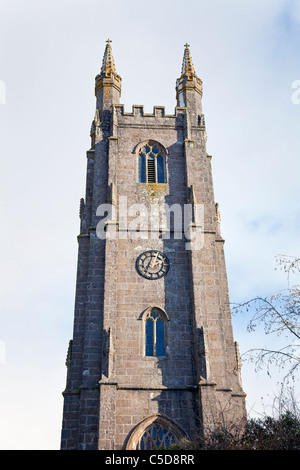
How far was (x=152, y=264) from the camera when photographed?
24609 mm

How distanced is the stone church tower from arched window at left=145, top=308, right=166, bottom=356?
43 mm

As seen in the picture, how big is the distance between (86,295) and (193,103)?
13.4 metres

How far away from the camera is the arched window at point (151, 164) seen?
27.5 meters

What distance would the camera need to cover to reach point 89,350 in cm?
2205

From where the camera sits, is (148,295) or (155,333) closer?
(155,333)

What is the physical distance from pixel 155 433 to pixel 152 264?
24.3 feet

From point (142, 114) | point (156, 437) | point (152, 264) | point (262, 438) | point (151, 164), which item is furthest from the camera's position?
point (142, 114)

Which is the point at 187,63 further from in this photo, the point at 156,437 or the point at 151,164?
the point at 156,437

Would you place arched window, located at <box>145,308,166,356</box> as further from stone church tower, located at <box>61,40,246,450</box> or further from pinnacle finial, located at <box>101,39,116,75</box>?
pinnacle finial, located at <box>101,39,116,75</box>

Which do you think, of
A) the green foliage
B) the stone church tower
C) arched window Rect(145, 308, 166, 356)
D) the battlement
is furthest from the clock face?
the battlement

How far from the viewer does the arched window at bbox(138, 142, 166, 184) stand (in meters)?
27.5

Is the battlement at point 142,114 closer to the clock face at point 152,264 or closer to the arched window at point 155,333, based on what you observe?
the clock face at point 152,264

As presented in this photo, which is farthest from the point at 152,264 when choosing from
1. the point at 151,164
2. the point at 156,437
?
the point at 156,437
